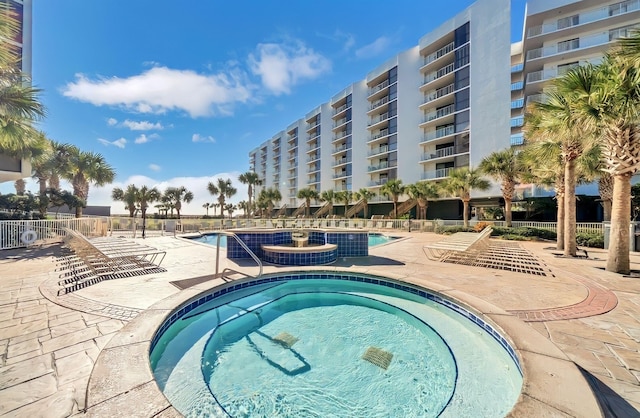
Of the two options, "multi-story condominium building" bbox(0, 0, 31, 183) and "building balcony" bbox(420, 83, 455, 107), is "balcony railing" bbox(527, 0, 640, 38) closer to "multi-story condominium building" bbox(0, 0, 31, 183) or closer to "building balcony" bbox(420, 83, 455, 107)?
"building balcony" bbox(420, 83, 455, 107)

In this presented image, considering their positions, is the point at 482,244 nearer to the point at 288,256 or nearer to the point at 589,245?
the point at 288,256

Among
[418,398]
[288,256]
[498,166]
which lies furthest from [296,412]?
[498,166]

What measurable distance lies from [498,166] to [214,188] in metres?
37.0

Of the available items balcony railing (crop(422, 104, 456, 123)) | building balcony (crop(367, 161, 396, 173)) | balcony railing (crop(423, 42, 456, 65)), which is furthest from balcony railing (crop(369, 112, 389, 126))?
balcony railing (crop(423, 42, 456, 65))

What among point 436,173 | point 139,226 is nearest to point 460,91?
point 436,173

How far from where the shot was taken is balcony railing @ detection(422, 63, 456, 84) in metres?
25.5

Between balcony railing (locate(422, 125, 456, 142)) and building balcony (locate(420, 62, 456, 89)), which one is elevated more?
building balcony (locate(420, 62, 456, 89))

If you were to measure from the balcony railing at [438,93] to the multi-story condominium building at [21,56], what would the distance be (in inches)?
1257

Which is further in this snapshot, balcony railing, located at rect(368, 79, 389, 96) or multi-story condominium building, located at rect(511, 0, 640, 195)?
balcony railing, located at rect(368, 79, 389, 96)

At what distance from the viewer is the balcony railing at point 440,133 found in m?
25.2

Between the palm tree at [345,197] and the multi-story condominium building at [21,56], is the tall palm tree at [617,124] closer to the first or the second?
the multi-story condominium building at [21,56]

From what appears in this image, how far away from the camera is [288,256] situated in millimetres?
7625

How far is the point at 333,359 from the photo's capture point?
10.4ft

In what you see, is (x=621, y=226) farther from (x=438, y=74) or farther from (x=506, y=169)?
(x=438, y=74)
